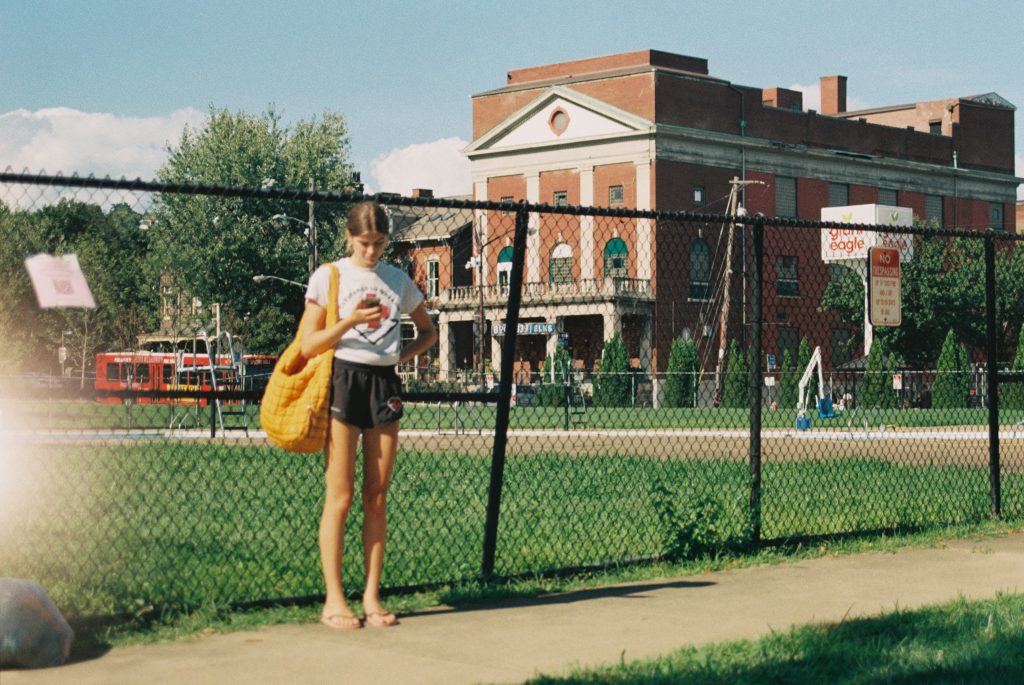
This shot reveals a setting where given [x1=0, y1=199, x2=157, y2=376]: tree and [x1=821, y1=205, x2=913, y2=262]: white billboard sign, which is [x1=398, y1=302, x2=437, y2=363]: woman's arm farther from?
[x1=821, y1=205, x2=913, y2=262]: white billboard sign

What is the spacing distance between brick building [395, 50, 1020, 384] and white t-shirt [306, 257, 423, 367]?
2033 inches

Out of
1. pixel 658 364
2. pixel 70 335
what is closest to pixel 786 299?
pixel 658 364

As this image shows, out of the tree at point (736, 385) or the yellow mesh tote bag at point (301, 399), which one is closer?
the yellow mesh tote bag at point (301, 399)

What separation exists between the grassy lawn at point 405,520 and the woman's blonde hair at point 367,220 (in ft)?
6.96

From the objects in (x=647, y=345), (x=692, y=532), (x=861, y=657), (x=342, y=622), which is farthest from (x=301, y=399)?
(x=647, y=345)

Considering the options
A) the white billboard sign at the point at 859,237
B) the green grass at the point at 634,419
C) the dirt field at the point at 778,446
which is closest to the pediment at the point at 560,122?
the white billboard sign at the point at 859,237

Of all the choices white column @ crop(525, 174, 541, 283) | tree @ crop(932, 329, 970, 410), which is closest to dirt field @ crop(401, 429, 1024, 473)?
tree @ crop(932, 329, 970, 410)

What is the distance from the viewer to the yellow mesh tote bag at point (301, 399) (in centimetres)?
704

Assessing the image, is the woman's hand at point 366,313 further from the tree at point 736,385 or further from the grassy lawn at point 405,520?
the tree at point 736,385

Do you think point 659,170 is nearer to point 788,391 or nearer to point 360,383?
A: point 788,391

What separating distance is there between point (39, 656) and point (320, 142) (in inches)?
2786

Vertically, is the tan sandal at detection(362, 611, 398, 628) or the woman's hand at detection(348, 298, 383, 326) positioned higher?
the woman's hand at detection(348, 298, 383, 326)

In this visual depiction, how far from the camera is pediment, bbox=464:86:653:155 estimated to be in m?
68.7

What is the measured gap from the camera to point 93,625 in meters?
7.06
